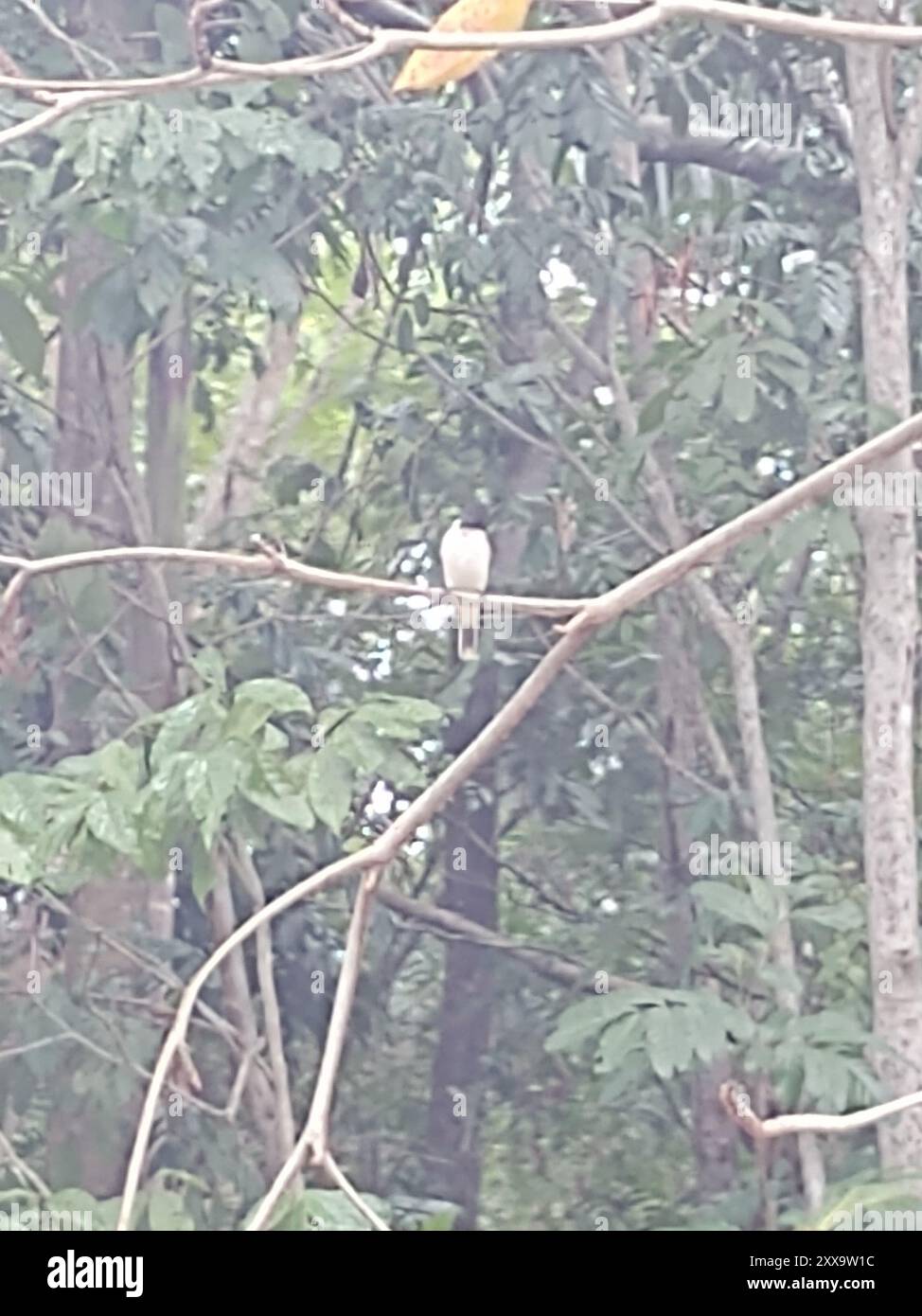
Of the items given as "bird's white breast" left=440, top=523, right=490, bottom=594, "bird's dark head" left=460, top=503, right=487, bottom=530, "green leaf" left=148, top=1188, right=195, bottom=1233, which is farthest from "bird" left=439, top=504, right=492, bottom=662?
"green leaf" left=148, top=1188, right=195, bottom=1233

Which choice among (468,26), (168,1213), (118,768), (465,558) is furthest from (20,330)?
(468,26)

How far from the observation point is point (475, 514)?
2092 mm

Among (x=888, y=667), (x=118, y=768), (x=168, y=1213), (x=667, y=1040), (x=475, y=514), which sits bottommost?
(x=168, y=1213)

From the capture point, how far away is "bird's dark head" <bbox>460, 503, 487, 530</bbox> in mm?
2053

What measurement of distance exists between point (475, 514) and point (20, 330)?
494 mm

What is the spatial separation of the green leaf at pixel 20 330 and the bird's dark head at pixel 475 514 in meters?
0.45

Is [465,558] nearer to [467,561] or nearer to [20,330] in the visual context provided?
[467,561]

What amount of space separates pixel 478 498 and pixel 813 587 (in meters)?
0.36

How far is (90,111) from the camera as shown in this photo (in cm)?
175

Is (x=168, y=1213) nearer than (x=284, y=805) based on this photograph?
No

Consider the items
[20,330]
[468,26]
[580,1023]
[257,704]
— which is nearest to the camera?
[468,26]

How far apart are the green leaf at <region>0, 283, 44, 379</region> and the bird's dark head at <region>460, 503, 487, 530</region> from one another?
449mm
